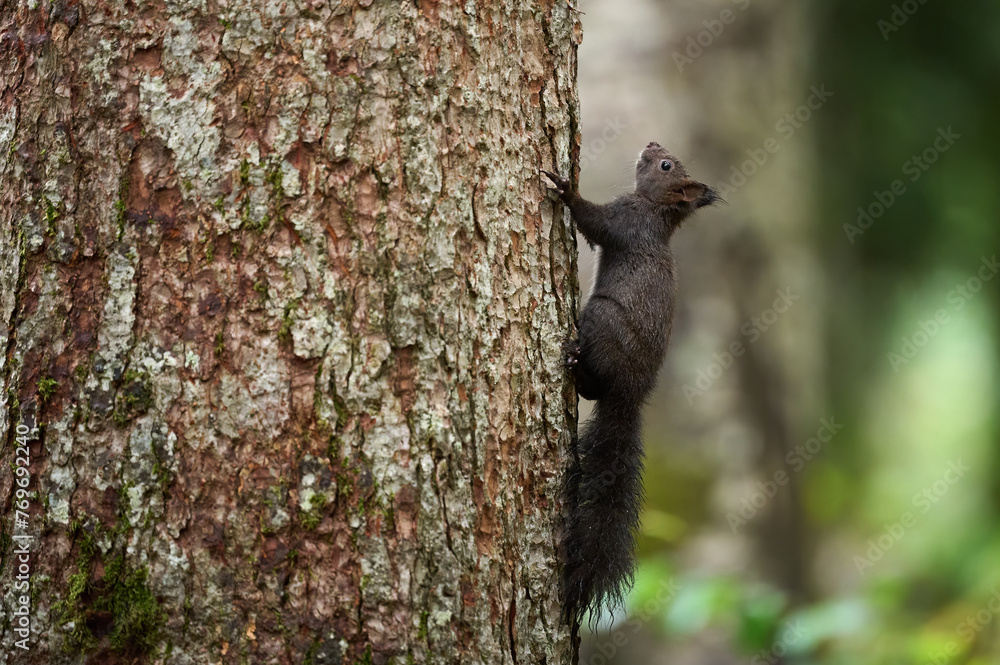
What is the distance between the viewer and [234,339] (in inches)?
78.0

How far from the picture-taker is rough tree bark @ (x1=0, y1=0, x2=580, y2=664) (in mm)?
1971

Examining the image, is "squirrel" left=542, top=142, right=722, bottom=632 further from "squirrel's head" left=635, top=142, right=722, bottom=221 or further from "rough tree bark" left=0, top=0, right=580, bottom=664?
"rough tree bark" left=0, top=0, right=580, bottom=664

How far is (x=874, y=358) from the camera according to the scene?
6469 millimetres

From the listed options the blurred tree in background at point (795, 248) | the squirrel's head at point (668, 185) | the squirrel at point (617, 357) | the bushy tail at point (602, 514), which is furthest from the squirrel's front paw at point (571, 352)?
the blurred tree in background at point (795, 248)

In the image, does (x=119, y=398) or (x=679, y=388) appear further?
(x=679, y=388)

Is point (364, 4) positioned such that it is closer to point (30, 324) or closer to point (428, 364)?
point (428, 364)

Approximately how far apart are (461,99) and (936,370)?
596cm

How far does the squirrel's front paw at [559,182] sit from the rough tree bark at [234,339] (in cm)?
47

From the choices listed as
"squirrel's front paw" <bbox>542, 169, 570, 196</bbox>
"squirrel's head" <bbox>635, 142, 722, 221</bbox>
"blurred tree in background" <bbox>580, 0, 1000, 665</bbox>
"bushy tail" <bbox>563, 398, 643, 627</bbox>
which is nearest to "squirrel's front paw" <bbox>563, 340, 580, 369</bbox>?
"bushy tail" <bbox>563, 398, 643, 627</bbox>

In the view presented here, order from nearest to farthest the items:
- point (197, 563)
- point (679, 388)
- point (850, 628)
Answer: point (197, 563) < point (850, 628) < point (679, 388)

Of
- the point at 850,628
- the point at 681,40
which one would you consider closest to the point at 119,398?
the point at 850,628

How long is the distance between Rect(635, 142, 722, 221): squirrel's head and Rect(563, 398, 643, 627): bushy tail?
4.28 ft

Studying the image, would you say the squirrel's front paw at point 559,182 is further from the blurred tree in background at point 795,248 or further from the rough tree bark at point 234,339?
the blurred tree in background at point 795,248

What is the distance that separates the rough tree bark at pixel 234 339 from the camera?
197 centimetres
